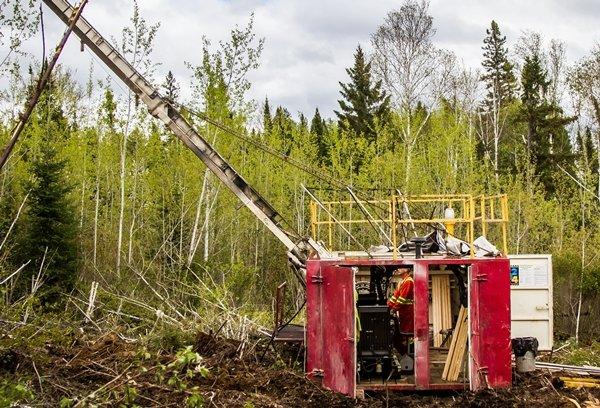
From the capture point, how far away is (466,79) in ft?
149

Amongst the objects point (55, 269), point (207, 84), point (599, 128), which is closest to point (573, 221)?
point (599, 128)

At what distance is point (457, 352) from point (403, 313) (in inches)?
44.8

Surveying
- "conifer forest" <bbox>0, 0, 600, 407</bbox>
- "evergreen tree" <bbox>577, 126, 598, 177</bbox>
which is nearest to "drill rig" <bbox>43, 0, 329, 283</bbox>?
"conifer forest" <bbox>0, 0, 600, 407</bbox>

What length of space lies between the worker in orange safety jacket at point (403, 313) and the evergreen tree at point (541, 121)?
31.7 meters

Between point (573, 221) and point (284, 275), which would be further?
point (573, 221)

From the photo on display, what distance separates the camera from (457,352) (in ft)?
43.5

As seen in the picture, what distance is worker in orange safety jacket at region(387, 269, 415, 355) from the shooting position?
1345 cm

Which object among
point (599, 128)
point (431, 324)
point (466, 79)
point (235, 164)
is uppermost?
point (466, 79)

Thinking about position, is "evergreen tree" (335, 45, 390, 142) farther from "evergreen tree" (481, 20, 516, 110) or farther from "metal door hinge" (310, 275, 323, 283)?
"metal door hinge" (310, 275, 323, 283)

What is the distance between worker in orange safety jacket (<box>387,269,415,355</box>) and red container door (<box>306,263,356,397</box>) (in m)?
1.29

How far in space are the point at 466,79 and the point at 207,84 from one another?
855 inches

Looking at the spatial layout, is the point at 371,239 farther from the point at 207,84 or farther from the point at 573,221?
the point at 573,221

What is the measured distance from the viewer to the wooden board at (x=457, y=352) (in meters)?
13.1

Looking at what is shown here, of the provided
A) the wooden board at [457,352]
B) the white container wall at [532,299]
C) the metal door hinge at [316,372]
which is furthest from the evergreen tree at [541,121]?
the metal door hinge at [316,372]
